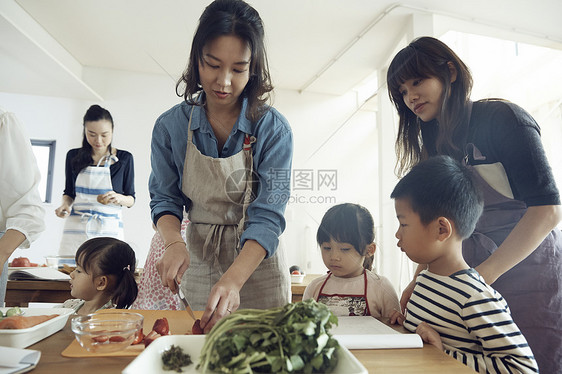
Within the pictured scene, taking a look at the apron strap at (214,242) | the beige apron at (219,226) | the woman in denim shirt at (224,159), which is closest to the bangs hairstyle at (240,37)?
the woman in denim shirt at (224,159)

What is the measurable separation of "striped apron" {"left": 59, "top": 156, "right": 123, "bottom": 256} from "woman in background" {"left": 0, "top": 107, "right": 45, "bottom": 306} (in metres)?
1.42

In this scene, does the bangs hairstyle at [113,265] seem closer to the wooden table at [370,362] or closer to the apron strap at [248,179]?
the apron strap at [248,179]

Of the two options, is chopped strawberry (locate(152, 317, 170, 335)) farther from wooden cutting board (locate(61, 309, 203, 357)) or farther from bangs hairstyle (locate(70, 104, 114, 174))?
bangs hairstyle (locate(70, 104, 114, 174))

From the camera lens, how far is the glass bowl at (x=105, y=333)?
614 mm

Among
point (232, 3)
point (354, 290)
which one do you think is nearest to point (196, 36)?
point (232, 3)

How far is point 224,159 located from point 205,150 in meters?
0.07

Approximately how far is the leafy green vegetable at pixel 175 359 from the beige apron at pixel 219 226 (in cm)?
52

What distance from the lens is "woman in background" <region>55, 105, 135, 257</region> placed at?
2.56 metres

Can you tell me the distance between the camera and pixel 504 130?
3.18 ft

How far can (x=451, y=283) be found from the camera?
837 millimetres

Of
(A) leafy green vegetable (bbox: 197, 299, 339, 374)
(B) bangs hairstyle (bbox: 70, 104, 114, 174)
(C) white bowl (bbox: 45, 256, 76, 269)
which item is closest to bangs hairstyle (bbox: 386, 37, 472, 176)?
(A) leafy green vegetable (bbox: 197, 299, 339, 374)

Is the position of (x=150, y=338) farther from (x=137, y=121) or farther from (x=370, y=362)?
(x=137, y=121)

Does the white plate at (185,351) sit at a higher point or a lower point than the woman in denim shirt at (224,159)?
lower

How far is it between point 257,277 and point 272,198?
257 mm
